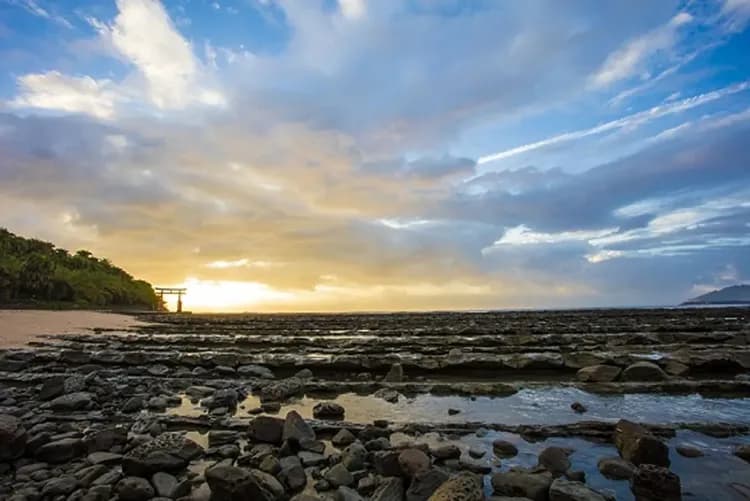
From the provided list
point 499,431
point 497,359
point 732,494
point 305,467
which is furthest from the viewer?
point 497,359

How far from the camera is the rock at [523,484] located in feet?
17.2

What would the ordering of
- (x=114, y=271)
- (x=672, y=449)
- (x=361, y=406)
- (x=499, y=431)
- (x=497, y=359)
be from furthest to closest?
(x=114, y=271), (x=497, y=359), (x=361, y=406), (x=499, y=431), (x=672, y=449)

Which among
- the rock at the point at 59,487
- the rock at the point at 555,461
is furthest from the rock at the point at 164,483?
the rock at the point at 555,461

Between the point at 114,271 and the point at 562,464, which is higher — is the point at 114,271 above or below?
above

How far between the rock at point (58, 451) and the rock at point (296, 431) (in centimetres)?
304

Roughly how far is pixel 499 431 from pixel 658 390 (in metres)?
6.39

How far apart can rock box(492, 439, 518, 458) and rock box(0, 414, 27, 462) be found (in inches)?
277

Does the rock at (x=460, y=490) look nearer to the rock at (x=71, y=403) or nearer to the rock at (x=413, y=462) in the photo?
the rock at (x=413, y=462)

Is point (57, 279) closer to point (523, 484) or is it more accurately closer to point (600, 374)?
point (600, 374)

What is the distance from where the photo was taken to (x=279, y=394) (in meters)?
11.6

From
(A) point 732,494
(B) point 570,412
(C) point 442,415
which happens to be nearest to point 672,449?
(A) point 732,494

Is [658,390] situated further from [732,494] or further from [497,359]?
[732,494]

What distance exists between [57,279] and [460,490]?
3543 inches

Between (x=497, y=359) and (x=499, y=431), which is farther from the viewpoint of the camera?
(x=497, y=359)
